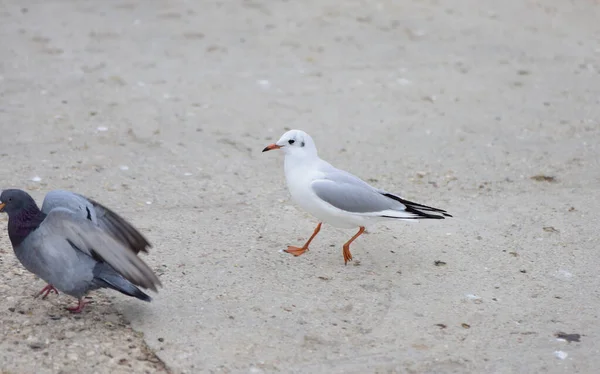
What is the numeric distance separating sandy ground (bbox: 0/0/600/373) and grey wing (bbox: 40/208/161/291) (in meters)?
0.31

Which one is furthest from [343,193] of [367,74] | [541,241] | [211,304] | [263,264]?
[367,74]

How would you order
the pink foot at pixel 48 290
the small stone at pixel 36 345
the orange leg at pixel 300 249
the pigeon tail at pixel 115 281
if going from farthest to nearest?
the orange leg at pixel 300 249
the pink foot at pixel 48 290
the pigeon tail at pixel 115 281
the small stone at pixel 36 345

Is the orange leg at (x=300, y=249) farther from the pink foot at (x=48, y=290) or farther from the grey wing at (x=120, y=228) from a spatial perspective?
the pink foot at (x=48, y=290)

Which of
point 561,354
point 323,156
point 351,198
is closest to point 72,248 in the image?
point 351,198

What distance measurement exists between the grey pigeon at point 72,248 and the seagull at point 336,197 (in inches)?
42.1

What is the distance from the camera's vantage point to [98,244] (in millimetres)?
3607

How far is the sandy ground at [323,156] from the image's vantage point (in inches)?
147

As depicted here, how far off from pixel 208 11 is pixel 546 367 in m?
6.25

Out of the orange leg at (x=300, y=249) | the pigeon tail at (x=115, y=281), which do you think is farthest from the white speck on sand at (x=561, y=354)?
the pigeon tail at (x=115, y=281)

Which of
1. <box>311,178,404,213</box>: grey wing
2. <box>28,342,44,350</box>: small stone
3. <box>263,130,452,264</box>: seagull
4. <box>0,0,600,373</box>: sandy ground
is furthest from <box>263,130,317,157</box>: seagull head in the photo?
<box>28,342,44,350</box>: small stone

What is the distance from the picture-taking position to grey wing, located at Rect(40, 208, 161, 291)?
3.55m

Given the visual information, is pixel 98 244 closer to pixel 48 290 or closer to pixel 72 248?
pixel 72 248

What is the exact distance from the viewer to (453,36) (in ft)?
27.5

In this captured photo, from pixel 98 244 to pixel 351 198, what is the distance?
1.40m
